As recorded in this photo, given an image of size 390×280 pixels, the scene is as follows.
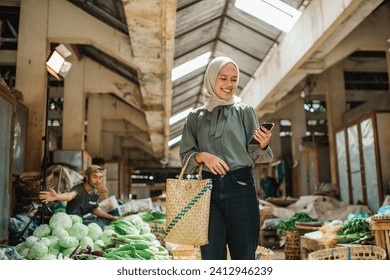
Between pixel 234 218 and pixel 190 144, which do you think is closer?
pixel 234 218

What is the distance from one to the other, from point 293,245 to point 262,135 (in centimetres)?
425

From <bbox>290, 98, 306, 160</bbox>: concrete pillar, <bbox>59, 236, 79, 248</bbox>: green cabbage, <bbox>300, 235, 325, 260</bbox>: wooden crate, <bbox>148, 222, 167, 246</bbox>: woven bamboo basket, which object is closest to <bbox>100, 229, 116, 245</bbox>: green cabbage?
<bbox>59, 236, 79, 248</bbox>: green cabbage

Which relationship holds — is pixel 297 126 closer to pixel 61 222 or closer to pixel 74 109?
pixel 74 109

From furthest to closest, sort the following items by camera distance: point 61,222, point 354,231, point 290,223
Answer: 1. point 290,223
2. point 354,231
3. point 61,222

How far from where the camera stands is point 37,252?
11.0 feet

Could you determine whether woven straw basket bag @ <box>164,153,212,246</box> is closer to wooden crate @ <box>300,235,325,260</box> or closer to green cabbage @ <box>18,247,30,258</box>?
green cabbage @ <box>18,247,30,258</box>

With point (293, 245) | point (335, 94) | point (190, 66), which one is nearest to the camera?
point (293, 245)

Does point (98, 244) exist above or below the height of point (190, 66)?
below

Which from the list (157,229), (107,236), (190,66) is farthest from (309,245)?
(190,66)

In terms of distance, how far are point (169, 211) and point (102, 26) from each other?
16.0ft

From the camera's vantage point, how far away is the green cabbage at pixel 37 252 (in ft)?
10.9

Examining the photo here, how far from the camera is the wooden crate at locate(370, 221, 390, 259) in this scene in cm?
360

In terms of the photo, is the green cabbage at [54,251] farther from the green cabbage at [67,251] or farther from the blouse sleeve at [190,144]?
the blouse sleeve at [190,144]
